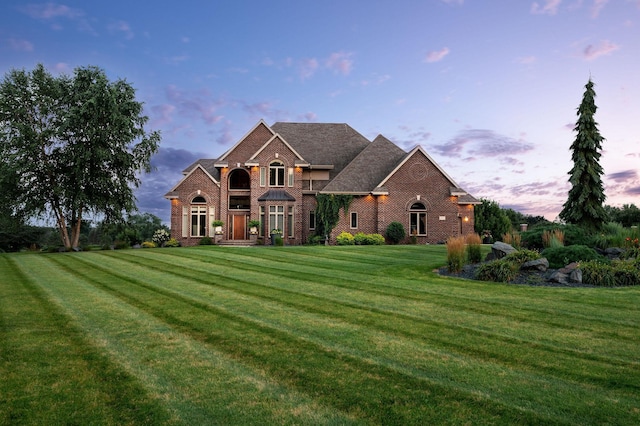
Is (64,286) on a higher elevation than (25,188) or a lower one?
lower

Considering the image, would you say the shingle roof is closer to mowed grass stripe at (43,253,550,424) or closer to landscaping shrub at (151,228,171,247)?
landscaping shrub at (151,228,171,247)

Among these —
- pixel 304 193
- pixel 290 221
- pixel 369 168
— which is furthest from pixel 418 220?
pixel 290 221

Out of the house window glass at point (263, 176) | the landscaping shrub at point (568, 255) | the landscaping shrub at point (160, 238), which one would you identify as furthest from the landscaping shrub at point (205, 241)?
the landscaping shrub at point (568, 255)

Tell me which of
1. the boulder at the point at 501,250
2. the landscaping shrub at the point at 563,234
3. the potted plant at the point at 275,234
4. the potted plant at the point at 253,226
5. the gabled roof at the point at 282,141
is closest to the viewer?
the boulder at the point at 501,250

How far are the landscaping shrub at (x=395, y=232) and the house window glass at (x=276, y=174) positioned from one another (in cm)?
865

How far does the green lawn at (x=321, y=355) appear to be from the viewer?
4.08 m

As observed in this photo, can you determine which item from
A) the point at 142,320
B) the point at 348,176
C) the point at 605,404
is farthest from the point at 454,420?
the point at 348,176

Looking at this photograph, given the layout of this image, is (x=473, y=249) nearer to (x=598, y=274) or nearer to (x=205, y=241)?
(x=598, y=274)

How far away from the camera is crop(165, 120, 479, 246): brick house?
101 ft

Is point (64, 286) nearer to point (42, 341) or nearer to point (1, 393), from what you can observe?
point (42, 341)

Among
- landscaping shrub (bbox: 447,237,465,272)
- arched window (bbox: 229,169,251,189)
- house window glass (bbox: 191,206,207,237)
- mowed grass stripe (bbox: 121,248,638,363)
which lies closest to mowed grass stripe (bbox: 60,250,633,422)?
mowed grass stripe (bbox: 121,248,638,363)

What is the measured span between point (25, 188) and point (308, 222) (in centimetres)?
2038

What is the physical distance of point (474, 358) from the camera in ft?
18.3

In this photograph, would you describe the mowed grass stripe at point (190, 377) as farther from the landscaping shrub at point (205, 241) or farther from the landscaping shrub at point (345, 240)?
the landscaping shrub at point (205, 241)
